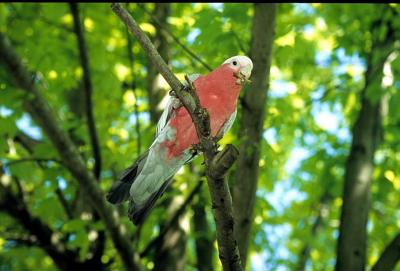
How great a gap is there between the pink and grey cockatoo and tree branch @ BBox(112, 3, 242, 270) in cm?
68

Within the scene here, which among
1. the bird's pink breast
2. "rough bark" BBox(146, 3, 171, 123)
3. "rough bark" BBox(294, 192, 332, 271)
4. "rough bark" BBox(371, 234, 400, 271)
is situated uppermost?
"rough bark" BBox(146, 3, 171, 123)

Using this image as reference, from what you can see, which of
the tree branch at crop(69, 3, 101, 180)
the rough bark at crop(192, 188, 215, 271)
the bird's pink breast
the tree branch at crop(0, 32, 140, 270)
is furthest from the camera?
the rough bark at crop(192, 188, 215, 271)

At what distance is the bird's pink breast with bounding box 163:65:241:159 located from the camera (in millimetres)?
3104

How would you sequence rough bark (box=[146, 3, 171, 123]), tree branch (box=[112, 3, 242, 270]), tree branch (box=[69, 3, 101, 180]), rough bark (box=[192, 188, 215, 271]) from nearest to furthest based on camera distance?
tree branch (box=[112, 3, 242, 270])
tree branch (box=[69, 3, 101, 180])
rough bark (box=[192, 188, 215, 271])
rough bark (box=[146, 3, 171, 123])

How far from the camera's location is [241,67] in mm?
3037

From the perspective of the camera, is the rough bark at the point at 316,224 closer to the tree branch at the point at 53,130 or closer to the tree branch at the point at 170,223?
the tree branch at the point at 170,223

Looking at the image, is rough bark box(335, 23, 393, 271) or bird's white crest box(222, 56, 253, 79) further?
rough bark box(335, 23, 393, 271)

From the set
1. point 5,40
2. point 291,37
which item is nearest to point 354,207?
point 291,37

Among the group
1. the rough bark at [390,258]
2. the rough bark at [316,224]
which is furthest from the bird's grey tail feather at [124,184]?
the rough bark at [316,224]

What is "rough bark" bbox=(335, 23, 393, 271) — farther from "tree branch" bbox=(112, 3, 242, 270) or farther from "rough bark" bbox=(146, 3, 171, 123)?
"tree branch" bbox=(112, 3, 242, 270)

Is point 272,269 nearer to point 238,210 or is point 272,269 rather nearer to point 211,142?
point 238,210

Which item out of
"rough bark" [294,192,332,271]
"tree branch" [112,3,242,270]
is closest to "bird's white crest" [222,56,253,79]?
"tree branch" [112,3,242,270]

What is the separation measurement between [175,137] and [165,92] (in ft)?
8.76

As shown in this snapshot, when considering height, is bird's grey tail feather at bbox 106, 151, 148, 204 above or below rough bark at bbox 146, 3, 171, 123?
below
